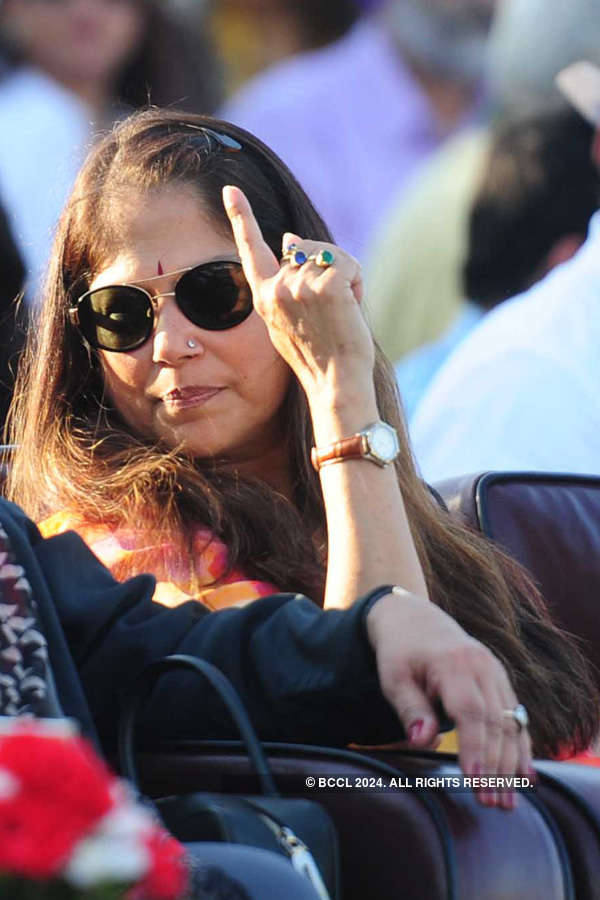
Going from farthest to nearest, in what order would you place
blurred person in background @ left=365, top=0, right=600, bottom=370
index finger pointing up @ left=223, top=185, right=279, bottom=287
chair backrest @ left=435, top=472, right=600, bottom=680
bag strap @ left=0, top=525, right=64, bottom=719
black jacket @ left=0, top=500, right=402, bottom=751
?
blurred person in background @ left=365, top=0, right=600, bottom=370 → chair backrest @ left=435, top=472, right=600, bottom=680 → index finger pointing up @ left=223, top=185, right=279, bottom=287 → black jacket @ left=0, top=500, right=402, bottom=751 → bag strap @ left=0, top=525, right=64, bottom=719

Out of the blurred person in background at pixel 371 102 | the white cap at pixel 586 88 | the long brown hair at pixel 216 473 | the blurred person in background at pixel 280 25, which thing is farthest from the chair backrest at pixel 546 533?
the blurred person in background at pixel 280 25

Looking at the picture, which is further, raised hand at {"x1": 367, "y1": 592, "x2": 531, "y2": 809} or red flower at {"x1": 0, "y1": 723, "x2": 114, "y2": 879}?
raised hand at {"x1": 367, "y1": 592, "x2": 531, "y2": 809}

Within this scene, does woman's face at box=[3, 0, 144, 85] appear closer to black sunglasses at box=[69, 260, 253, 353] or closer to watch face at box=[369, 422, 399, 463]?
black sunglasses at box=[69, 260, 253, 353]

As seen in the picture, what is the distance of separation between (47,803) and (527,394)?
272 cm

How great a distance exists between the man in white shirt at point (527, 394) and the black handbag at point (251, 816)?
182 centimetres

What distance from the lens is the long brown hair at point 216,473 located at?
247cm

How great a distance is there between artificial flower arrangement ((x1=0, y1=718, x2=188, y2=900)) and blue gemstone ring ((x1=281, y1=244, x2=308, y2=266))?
126 centimetres

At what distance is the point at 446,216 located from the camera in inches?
253

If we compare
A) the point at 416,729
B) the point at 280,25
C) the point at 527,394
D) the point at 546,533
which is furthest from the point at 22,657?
the point at 280,25

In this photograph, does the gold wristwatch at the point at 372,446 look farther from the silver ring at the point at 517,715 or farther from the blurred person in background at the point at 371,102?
the blurred person in background at the point at 371,102

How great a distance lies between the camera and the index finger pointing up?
2.38 m

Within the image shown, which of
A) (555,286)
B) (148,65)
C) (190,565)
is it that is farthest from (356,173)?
(190,565)

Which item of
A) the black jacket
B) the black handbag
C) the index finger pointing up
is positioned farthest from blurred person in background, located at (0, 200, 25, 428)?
the black handbag

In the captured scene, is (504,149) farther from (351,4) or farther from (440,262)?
(351,4)
